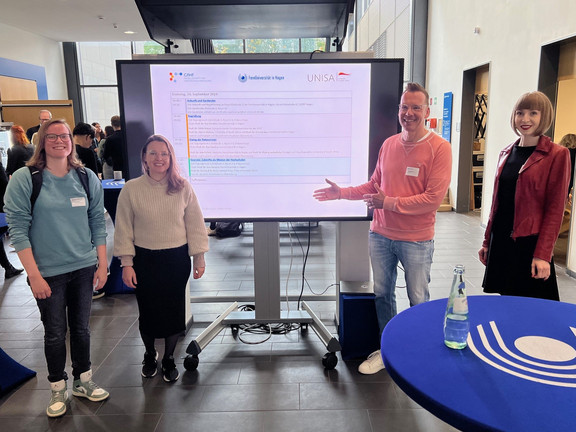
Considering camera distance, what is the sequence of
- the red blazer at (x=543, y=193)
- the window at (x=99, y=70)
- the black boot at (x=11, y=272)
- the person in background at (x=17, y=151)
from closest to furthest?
the red blazer at (x=543, y=193) < the black boot at (x=11, y=272) < the person in background at (x=17, y=151) < the window at (x=99, y=70)

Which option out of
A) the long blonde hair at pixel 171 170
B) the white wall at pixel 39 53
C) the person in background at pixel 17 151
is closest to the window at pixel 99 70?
the white wall at pixel 39 53

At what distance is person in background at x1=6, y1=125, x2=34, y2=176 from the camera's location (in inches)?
195

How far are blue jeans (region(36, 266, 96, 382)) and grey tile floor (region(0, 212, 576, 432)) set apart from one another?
26 cm

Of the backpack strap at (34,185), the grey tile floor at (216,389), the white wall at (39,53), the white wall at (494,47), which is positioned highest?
the white wall at (39,53)

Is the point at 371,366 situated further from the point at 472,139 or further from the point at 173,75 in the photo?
the point at 472,139

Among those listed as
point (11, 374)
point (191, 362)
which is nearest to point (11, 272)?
point (11, 374)

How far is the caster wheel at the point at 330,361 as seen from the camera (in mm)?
2471

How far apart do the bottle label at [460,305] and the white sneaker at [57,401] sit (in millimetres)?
1893

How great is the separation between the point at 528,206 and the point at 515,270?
331mm

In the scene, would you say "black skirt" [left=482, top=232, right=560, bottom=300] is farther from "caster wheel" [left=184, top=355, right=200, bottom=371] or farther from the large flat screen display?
"caster wheel" [left=184, top=355, right=200, bottom=371]

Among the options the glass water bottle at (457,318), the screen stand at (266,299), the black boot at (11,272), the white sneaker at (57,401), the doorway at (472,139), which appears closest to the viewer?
the glass water bottle at (457,318)

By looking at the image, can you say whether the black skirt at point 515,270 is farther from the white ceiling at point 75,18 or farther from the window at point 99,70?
the window at point 99,70

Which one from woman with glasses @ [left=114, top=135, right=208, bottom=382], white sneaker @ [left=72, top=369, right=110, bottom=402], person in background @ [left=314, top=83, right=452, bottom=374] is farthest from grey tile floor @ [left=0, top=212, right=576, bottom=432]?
person in background @ [left=314, top=83, right=452, bottom=374]

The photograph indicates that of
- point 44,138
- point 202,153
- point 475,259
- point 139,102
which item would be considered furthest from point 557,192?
point 475,259
